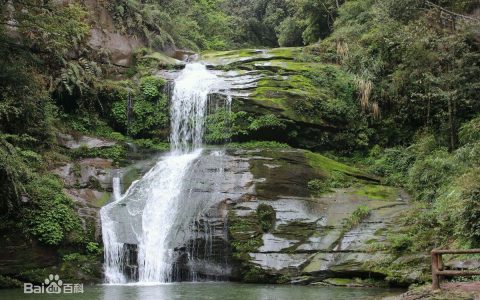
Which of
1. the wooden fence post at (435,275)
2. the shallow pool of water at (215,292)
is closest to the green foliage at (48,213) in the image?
the shallow pool of water at (215,292)

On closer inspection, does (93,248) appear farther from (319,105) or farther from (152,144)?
(319,105)

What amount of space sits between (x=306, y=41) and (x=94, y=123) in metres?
16.3

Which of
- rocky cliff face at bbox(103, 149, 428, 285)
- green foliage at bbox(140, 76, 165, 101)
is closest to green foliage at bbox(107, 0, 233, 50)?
green foliage at bbox(140, 76, 165, 101)

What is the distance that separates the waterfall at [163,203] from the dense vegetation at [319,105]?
2.24 ft

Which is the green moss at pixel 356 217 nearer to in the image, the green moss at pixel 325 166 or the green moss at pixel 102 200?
the green moss at pixel 325 166

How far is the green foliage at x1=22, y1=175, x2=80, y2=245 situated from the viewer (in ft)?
47.9

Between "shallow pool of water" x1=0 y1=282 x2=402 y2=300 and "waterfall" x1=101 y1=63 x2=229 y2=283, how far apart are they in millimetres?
1108

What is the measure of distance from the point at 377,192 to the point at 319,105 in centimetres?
574

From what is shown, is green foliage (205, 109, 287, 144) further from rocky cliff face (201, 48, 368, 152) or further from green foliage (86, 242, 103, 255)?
green foliage (86, 242, 103, 255)

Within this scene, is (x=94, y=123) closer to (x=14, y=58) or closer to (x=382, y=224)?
(x=14, y=58)

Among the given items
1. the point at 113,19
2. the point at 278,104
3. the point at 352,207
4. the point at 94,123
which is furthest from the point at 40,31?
the point at 352,207

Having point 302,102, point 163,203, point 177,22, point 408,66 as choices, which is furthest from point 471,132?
point 177,22

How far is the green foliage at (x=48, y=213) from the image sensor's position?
14594mm

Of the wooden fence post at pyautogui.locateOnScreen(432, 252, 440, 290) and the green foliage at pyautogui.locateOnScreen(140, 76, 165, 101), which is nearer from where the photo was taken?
the wooden fence post at pyautogui.locateOnScreen(432, 252, 440, 290)
